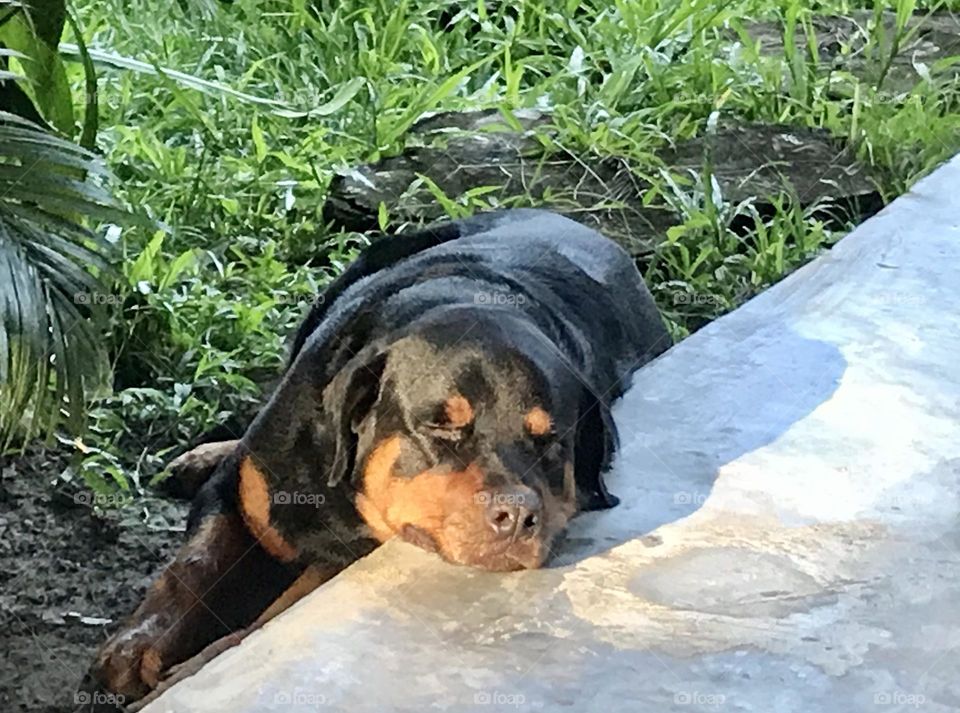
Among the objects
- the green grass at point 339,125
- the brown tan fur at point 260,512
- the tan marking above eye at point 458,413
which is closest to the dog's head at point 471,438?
the tan marking above eye at point 458,413

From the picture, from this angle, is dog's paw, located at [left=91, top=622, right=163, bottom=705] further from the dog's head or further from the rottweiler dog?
the dog's head

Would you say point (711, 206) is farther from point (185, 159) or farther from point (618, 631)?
point (618, 631)

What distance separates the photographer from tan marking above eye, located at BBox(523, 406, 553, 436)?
2.39m

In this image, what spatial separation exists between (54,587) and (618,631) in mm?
1255

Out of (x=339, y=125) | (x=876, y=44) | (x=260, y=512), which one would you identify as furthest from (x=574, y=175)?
(x=260, y=512)

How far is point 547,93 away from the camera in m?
4.76

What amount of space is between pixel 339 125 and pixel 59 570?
220 cm

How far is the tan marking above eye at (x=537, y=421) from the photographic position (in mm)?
2387

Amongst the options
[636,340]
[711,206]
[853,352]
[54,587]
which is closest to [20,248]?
[54,587]

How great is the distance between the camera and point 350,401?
251 centimetres

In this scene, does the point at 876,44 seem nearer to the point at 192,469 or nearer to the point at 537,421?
the point at 192,469

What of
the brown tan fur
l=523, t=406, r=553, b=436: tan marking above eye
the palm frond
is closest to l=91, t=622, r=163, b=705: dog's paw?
the brown tan fur

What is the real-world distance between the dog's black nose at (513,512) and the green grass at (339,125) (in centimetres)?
119

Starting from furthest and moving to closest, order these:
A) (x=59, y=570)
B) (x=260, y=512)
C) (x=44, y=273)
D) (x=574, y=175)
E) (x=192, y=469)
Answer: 1. (x=574, y=175)
2. (x=192, y=469)
3. (x=59, y=570)
4. (x=260, y=512)
5. (x=44, y=273)
